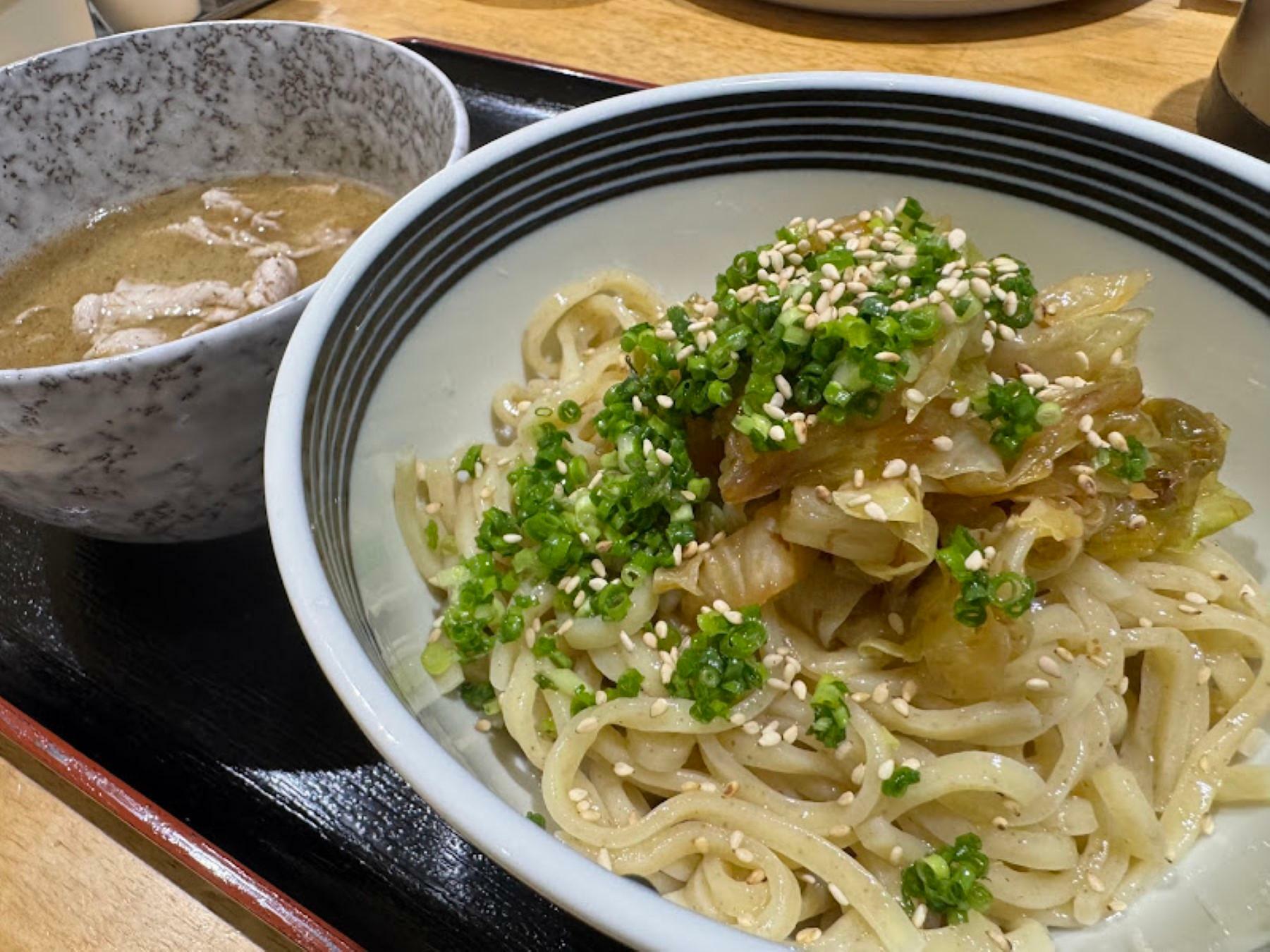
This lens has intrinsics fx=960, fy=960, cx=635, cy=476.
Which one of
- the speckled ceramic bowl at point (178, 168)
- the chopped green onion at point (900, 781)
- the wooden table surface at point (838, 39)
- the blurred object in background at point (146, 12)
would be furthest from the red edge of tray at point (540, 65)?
the chopped green onion at point (900, 781)

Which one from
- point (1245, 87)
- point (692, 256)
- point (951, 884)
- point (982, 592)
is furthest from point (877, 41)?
point (951, 884)

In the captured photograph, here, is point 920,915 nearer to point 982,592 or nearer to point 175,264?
point 982,592

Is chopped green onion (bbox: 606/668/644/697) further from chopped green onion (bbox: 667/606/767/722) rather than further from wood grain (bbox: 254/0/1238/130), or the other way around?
wood grain (bbox: 254/0/1238/130)

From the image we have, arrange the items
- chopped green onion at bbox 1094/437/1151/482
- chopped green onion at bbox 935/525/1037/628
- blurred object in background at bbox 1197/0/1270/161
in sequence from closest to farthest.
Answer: chopped green onion at bbox 935/525/1037/628 < chopped green onion at bbox 1094/437/1151/482 < blurred object in background at bbox 1197/0/1270/161

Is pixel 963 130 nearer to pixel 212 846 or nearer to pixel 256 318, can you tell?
pixel 256 318

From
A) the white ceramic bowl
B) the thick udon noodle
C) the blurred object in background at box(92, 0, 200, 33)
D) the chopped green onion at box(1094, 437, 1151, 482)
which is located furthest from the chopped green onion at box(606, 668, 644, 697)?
the blurred object in background at box(92, 0, 200, 33)

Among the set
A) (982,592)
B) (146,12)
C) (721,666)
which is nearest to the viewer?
(982,592)
